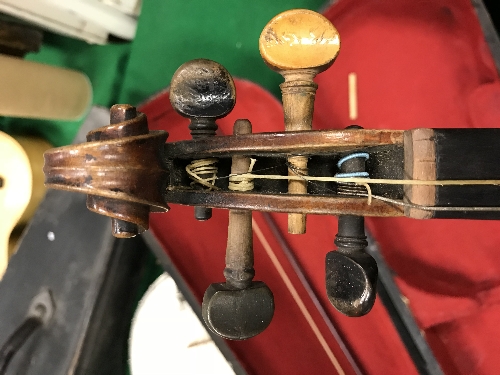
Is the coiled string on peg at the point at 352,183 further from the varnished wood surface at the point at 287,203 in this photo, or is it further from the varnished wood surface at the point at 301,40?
the varnished wood surface at the point at 301,40

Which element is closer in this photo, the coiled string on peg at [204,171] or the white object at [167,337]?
the coiled string on peg at [204,171]

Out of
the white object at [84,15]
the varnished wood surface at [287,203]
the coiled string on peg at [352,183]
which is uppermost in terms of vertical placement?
the white object at [84,15]

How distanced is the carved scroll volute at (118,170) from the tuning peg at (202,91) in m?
0.08

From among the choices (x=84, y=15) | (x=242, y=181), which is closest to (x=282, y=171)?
(x=242, y=181)

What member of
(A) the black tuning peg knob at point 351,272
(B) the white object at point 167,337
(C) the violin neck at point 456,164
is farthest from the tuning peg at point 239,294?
(B) the white object at point 167,337

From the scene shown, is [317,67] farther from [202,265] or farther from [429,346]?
[202,265]

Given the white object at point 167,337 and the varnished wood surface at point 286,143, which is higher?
the varnished wood surface at point 286,143

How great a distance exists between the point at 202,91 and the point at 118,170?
0.20 meters

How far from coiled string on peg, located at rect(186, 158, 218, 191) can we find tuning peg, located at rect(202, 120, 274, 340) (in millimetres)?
40

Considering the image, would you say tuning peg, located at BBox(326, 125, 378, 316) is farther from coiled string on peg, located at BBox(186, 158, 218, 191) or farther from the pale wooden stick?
the pale wooden stick

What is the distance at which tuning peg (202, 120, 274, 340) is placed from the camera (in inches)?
26.5

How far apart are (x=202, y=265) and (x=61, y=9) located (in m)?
0.97

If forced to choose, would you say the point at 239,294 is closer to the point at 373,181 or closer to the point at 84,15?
the point at 373,181

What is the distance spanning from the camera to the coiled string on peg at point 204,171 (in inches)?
27.8
